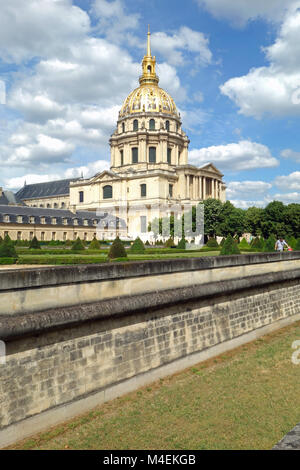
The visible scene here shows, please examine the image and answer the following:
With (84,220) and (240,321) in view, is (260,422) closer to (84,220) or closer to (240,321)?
(240,321)

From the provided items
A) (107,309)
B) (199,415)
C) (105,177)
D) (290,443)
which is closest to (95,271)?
(107,309)

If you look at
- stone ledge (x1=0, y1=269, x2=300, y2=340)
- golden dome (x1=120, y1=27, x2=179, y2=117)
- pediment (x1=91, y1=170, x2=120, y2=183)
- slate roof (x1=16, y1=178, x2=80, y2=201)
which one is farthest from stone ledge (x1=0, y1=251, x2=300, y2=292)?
slate roof (x1=16, y1=178, x2=80, y2=201)

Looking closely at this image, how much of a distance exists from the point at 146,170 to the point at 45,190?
34.3m

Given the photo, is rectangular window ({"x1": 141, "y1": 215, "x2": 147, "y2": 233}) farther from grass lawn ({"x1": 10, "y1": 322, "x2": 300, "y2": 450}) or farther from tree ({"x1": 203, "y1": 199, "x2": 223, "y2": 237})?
grass lawn ({"x1": 10, "y1": 322, "x2": 300, "y2": 450})

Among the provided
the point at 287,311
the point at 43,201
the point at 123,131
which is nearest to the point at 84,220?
the point at 123,131

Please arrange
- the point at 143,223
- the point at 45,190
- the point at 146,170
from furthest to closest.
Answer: the point at 45,190 → the point at 146,170 → the point at 143,223

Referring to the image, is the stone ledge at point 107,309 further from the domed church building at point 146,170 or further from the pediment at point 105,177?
the pediment at point 105,177

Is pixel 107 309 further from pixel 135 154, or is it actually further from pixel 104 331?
pixel 135 154

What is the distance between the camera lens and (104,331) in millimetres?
6816

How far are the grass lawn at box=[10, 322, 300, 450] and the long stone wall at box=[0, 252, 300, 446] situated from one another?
0.97 feet

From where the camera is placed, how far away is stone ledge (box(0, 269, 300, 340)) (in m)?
5.45

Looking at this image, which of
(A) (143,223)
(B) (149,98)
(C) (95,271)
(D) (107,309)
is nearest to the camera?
(D) (107,309)

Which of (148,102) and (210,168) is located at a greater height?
(148,102)

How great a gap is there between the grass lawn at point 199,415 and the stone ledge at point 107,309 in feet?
4.94
